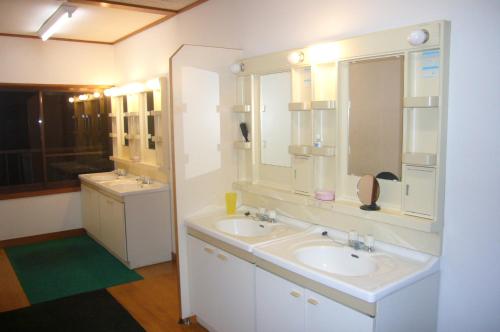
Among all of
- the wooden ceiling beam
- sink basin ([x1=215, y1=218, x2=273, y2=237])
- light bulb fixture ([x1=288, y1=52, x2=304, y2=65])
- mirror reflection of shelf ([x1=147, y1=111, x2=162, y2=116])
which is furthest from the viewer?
mirror reflection of shelf ([x1=147, y1=111, x2=162, y2=116])

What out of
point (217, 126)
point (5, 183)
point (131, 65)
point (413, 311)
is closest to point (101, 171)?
point (5, 183)

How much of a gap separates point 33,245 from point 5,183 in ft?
3.09

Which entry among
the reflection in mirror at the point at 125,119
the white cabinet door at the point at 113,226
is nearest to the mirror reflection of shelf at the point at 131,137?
the reflection in mirror at the point at 125,119

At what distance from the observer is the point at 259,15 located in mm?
3391

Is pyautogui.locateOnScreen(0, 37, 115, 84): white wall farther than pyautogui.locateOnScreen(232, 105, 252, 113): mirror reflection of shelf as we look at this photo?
Yes

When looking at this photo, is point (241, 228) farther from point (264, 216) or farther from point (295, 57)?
point (295, 57)

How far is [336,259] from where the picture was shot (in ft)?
8.43

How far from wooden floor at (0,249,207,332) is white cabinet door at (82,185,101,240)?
111cm

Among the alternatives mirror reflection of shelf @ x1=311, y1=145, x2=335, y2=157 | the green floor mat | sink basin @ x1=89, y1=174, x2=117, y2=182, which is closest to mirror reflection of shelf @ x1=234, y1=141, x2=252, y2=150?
mirror reflection of shelf @ x1=311, y1=145, x2=335, y2=157

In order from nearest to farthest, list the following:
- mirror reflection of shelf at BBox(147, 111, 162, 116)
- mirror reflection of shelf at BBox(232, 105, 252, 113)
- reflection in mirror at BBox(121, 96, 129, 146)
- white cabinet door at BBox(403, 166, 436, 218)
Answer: white cabinet door at BBox(403, 166, 436, 218), mirror reflection of shelf at BBox(232, 105, 252, 113), mirror reflection of shelf at BBox(147, 111, 162, 116), reflection in mirror at BBox(121, 96, 129, 146)

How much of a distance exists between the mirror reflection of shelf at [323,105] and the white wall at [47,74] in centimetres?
437

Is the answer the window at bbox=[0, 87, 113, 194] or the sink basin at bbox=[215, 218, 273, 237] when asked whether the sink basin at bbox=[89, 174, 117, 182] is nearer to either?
the window at bbox=[0, 87, 113, 194]

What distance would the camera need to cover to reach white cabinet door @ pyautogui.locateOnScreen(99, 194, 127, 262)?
4.66 m

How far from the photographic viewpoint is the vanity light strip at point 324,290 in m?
→ 1.94
